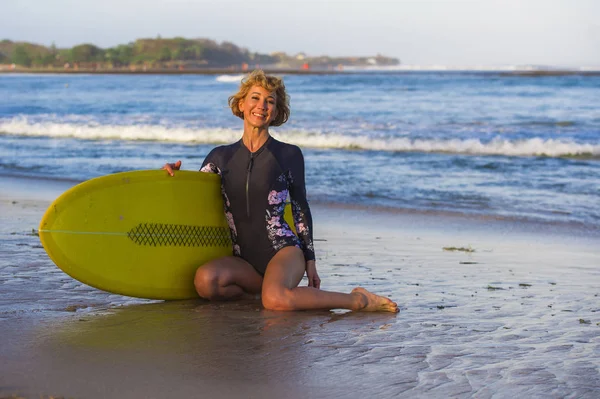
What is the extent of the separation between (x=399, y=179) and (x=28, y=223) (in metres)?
5.18

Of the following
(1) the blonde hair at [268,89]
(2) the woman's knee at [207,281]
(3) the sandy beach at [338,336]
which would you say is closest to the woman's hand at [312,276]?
(3) the sandy beach at [338,336]

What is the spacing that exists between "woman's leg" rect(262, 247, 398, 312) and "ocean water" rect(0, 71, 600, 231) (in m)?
3.85

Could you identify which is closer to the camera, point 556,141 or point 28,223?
point 28,223

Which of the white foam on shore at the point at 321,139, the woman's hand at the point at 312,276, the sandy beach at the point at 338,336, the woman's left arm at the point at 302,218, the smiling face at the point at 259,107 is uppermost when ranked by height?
the smiling face at the point at 259,107

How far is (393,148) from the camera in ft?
52.0

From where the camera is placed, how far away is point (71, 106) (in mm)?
29688

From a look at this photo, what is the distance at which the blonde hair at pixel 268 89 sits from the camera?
4.16 m

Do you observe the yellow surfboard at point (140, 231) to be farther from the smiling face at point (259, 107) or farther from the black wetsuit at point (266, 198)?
the smiling face at point (259, 107)

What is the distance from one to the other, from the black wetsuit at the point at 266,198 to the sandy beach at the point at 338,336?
1.02 ft

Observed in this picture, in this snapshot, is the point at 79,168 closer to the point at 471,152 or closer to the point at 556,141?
the point at 471,152

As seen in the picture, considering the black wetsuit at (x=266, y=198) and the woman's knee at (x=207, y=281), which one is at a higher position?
the black wetsuit at (x=266, y=198)

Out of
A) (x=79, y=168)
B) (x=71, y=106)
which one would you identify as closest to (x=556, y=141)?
(x=79, y=168)

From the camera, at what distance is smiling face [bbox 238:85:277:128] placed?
414 cm

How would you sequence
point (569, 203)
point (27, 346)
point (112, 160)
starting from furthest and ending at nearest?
1. point (112, 160)
2. point (569, 203)
3. point (27, 346)
